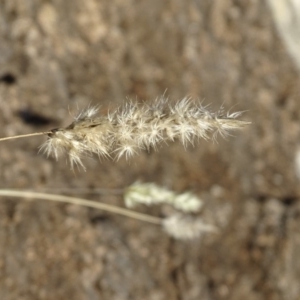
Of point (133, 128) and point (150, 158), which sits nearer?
point (133, 128)

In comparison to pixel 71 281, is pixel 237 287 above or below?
below

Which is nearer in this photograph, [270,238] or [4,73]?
[4,73]

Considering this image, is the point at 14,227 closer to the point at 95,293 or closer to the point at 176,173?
the point at 95,293

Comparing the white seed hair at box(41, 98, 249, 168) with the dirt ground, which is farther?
the dirt ground

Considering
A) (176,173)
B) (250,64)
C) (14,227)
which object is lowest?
(14,227)

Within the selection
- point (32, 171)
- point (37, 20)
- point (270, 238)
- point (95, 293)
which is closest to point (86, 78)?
point (37, 20)

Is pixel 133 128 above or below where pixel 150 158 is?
below

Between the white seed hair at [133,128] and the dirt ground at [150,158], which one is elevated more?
the dirt ground at [150,158]

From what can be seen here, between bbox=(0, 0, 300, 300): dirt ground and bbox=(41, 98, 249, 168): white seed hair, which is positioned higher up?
bbox=(0, 0, 300, 300): dirt ground
